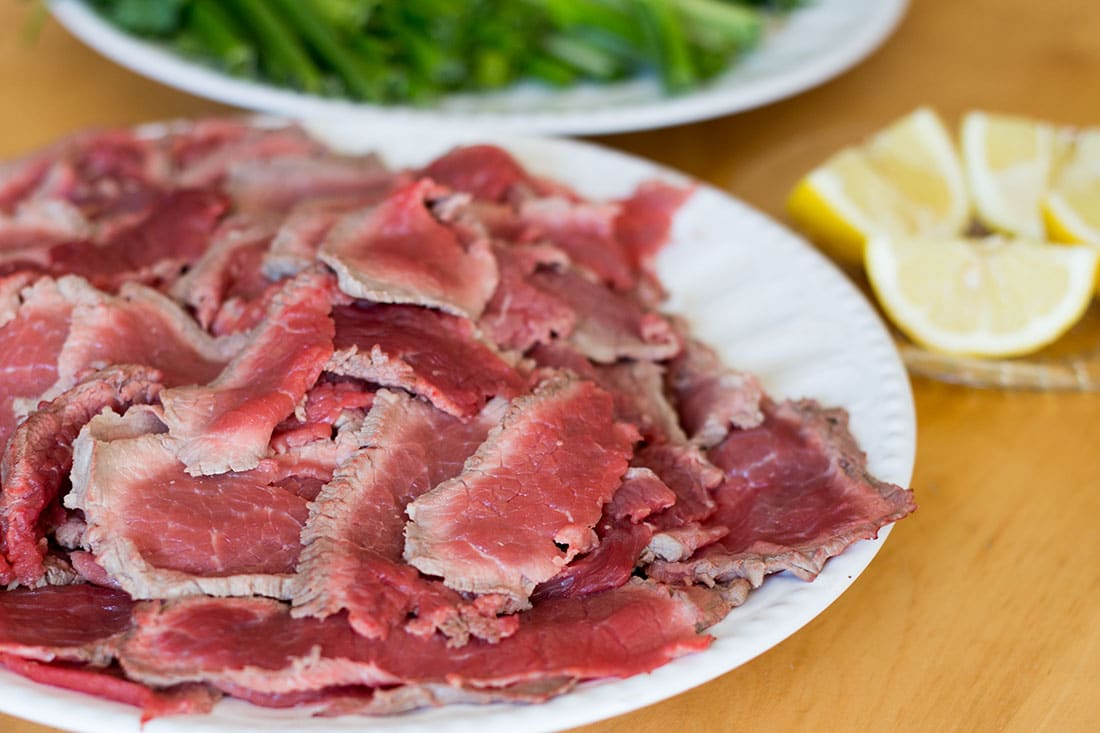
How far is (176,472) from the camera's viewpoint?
1707mm

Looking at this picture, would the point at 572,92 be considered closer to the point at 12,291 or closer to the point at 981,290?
the point at 981,290

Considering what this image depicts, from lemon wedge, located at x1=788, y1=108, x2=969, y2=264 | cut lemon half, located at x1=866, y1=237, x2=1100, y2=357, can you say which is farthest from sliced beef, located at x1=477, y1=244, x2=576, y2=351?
lemon wedge, located at x1=788, y1=108, x2=969, y2=264

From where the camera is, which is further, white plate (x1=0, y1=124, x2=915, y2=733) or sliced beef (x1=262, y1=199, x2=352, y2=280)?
sliced beef (x1=262, y1=199, x2=352, y2=280)

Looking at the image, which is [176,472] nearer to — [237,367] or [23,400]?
[237,367]

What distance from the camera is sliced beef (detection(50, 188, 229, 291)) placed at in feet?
7.11

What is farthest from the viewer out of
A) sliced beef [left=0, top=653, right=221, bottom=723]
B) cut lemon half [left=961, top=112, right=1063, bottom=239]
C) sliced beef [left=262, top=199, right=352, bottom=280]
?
cut lemon half [left=961, top=112, right=1063, bottom=239]

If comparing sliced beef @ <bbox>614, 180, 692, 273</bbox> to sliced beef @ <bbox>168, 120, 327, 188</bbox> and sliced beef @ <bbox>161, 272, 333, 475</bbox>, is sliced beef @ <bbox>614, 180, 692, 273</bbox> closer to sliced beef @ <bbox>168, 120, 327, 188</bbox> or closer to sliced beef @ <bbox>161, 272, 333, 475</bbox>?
sliced beef @ <bbox>168, 120, 327, 188</bbox>

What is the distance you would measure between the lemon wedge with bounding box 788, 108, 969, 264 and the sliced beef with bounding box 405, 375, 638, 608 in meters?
1.15

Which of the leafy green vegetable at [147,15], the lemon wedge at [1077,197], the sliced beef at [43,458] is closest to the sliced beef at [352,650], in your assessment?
the sliced beef at [43,458]

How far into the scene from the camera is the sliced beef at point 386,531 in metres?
1.54

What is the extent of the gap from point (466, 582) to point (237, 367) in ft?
1.84

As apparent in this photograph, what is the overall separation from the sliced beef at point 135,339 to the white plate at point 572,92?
112 centimetres

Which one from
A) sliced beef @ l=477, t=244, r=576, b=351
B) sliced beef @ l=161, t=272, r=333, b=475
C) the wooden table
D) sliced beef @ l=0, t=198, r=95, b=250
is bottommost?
the wooden table

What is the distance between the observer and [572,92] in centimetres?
332
